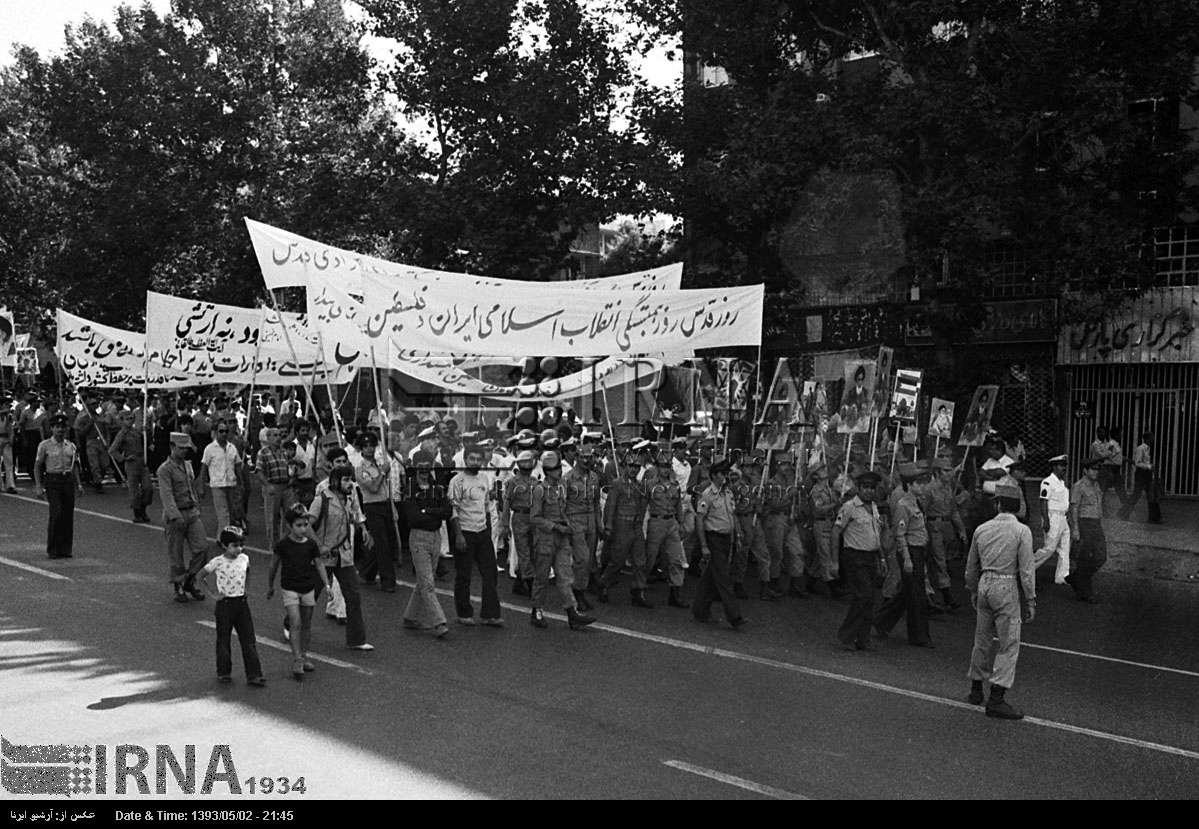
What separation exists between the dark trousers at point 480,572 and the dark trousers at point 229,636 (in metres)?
2.66

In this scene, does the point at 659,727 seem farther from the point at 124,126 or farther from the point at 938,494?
the point at 124,126

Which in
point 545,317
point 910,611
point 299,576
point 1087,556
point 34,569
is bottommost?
point 34,569

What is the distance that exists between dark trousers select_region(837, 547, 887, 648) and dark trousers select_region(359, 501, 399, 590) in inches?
189

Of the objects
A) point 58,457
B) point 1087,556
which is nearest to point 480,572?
point 58,457

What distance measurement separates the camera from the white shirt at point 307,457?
48.4ft

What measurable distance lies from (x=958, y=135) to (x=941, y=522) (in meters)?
7.51

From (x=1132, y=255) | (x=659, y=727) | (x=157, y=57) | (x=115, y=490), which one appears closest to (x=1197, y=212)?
(x=1132, y=255)

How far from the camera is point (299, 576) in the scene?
9.40 meters

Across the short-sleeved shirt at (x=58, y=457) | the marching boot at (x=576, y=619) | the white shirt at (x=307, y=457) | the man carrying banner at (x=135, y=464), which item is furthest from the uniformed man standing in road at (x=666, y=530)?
the man carrying banner at (x=135, y=464)

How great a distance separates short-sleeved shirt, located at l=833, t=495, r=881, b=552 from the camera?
11.1 m

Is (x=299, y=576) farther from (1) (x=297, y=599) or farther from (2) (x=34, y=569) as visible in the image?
(2) (x=34, y=569)

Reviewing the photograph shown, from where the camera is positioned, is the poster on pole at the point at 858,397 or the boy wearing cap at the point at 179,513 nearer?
the boy wearing cap at the point at 179,513

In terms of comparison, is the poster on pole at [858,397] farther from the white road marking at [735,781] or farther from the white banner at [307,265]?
the white road marking at [735,781]

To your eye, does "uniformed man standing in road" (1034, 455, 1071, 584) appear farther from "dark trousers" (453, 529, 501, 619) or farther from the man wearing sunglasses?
the man wearing sunglasses
